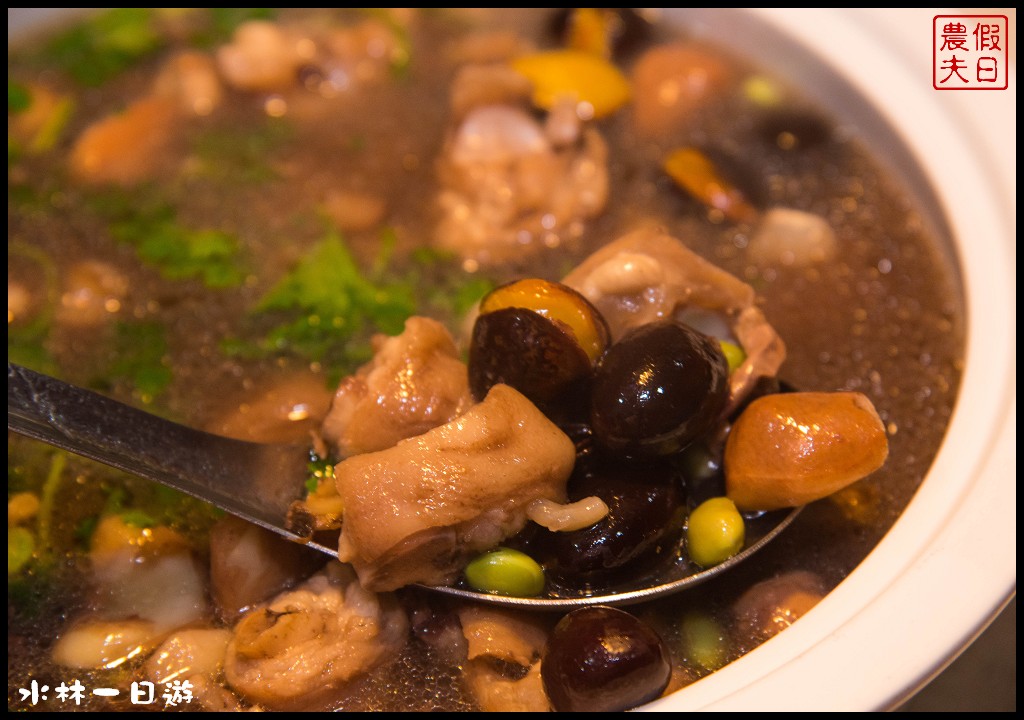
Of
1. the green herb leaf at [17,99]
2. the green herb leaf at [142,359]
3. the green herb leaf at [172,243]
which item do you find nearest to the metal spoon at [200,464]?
the green herb leaf at [142,359]

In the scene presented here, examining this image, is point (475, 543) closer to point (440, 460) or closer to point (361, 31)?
point (440, 460)

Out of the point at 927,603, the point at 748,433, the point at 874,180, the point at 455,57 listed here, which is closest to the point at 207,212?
the point at 455,57

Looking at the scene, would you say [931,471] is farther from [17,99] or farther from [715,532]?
[17,99]

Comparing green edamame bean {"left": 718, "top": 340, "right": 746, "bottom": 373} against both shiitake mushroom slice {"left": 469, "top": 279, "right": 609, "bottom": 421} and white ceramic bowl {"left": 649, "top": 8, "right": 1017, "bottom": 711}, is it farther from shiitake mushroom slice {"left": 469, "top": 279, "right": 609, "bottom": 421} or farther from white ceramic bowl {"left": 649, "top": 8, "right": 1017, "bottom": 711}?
white ceramic bowl {"left": 649, "top": 8, "right": 1017, "bottom": 711}

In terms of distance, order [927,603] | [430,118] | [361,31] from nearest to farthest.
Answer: [927,603] → [430,118] → [361,31]

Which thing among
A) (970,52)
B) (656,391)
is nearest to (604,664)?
(656,391)

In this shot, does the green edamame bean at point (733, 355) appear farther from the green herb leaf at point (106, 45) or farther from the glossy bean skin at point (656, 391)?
the green herb leaf at point (106, 45)
